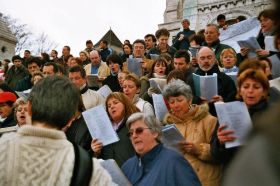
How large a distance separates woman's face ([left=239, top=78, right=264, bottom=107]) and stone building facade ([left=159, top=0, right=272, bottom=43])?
19.1 metres

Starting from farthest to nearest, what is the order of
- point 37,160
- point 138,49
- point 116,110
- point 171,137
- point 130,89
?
point 138,49
point 130,89
point 116,110
point 171,137
point 37,160

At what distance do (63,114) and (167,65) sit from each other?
15.1 feet

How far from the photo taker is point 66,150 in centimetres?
203

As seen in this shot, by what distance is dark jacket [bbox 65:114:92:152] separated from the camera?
14.5ft

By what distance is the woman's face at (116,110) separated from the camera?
4441 mm

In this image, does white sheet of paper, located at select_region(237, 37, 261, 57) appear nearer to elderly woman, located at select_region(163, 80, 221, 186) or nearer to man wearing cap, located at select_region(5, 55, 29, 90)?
elderly woman, located at select_region(163, 80, 221, 186)

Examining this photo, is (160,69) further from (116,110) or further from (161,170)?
(161,170)

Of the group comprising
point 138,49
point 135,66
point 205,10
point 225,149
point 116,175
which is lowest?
point 116,175

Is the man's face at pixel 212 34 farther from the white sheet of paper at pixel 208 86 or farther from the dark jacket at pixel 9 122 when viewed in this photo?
the dark jacket at pixel 9 122

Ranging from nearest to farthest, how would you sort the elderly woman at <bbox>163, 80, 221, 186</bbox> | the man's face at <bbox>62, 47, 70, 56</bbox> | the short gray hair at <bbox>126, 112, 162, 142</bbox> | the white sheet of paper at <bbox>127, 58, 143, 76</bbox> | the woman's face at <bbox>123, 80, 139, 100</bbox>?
the short gray hair at <bbox>126, 112, 162, 142</bbox>, the elderly woman at <bbox>163, 80, 221, 186</bbox>, the woman's face at <bbox>123, 80, 139, 100</bbox>, the white sheet of paper at <bbox>127, 58, 143, 76</bbox>, the man's face at <bbox>62, 47, 70, 56</bbox>

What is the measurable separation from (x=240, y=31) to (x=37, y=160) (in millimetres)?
8507

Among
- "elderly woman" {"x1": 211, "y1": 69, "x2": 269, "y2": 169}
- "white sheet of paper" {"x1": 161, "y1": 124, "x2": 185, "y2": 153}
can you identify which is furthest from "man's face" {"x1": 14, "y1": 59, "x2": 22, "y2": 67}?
"elderly woman" {"x1": 211, "y1": 69, "x2": 269, "y2": 169}

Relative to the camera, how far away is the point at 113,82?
7660 mm

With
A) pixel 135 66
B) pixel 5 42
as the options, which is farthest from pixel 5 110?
pixel 5 42
